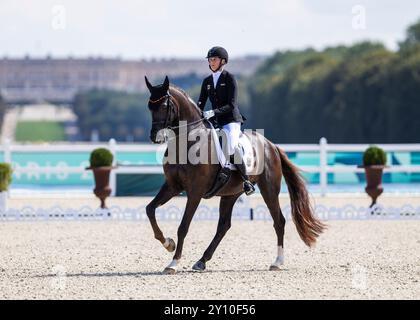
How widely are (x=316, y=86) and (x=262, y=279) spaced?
62.8 meters

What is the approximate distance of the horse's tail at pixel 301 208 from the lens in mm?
11859

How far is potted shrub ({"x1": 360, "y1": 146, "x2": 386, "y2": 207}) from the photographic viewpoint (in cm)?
1886

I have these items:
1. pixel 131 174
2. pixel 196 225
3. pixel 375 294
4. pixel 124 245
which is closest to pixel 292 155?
pixel 131 174

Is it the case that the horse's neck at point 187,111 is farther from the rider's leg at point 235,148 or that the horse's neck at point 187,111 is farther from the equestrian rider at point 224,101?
the rider's leg at point 235,148

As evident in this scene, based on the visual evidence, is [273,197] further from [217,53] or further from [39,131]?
[39,131]

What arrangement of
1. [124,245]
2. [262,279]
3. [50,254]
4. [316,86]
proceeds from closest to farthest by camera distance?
1. [262,279]
2. [50,254]
3. [124,245]
4. [316,86]

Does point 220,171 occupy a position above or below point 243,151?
below

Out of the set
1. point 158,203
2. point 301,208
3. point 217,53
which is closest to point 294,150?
point 301,208

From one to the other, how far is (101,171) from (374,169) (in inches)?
184

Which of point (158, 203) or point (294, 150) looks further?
point (294, 150)

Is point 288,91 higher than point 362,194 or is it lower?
higher

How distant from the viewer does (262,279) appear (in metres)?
10.3

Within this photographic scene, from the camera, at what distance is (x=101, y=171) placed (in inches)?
727
